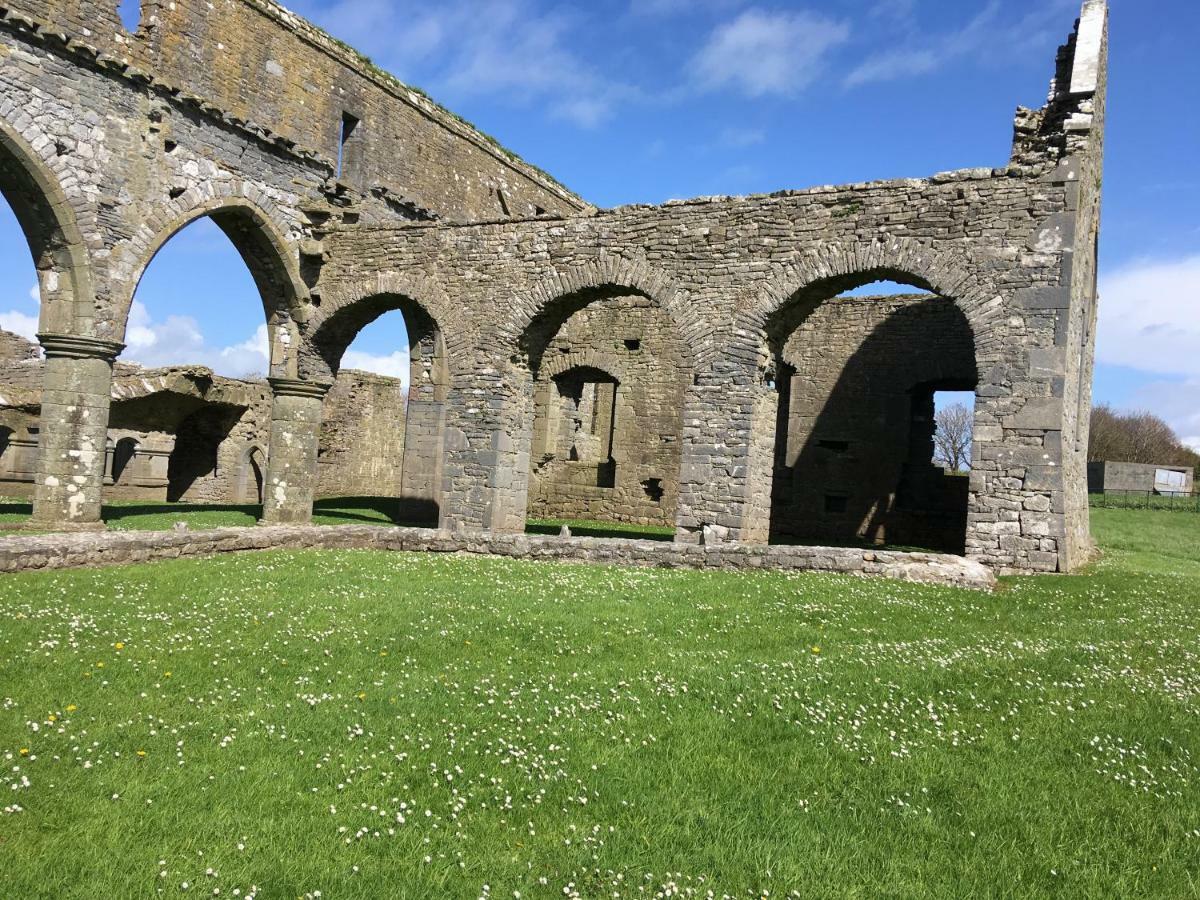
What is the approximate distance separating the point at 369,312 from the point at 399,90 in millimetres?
6932

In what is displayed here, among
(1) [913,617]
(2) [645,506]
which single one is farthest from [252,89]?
(1) [913,617]

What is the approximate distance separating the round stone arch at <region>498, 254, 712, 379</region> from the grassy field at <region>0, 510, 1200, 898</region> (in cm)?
670

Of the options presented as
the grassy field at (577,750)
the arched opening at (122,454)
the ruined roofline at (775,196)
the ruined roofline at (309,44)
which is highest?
the ruined roofline at (309,44)

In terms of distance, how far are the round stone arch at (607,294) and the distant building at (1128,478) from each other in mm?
29976

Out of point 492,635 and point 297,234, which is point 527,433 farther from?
point 492,635

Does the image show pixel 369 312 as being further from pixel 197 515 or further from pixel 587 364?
pixel 587 364

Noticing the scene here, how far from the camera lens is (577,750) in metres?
4.52

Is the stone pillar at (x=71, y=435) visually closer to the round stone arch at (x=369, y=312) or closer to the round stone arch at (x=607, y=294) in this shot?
the round stone arch at (x=369, y=312)

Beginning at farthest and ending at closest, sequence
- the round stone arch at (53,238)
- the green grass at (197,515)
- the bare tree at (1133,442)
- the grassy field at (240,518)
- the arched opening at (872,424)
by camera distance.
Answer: the bare tree at (1133,442) < the arched opening at (872,424) < the grassy field at (240,518) < the green grass at (197,515) < the round stone arch at (53,238)

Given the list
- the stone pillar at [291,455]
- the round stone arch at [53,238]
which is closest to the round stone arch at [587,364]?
the stone pillar at [291,455]

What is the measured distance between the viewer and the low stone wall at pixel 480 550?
9.28 m

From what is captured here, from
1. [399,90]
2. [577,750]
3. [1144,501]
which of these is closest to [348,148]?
[399,90]

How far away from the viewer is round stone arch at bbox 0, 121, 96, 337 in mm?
13445

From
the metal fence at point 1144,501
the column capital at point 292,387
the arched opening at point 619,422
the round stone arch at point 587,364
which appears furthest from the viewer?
the metal fence at point 1144,501
